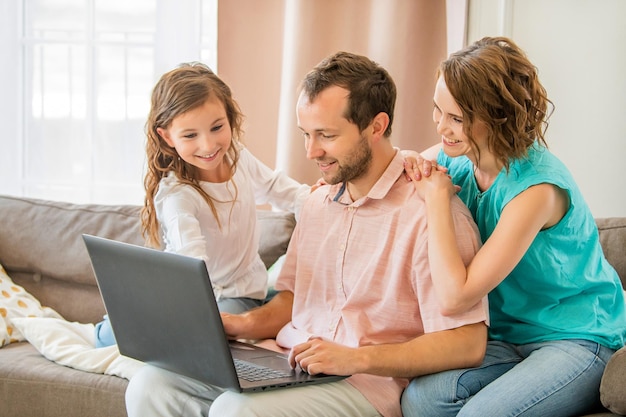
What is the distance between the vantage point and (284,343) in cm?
211

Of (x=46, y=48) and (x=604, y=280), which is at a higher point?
(x=46, y=48)

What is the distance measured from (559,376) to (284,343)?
0.66 metres

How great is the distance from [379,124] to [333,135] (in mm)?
123

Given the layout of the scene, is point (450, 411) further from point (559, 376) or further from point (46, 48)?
point (46, 48)

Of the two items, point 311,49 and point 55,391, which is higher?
point 311,49

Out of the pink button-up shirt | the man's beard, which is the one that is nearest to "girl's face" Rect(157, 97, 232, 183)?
the pink button-up shirt

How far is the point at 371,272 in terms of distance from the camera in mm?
1964

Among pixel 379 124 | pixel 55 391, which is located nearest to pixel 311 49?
pixel 379 124

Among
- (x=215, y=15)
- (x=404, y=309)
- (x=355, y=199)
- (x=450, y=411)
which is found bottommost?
(x=450, y=411)

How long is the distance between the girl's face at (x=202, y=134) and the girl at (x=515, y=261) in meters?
0.59

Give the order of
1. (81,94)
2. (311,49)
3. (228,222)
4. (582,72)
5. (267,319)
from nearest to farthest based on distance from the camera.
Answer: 1. (267,319)
2. (228,222)
3. (582,72)
4. (311,49)
5. (81,94)

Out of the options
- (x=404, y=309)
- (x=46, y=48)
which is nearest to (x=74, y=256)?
(x=46, y=48)

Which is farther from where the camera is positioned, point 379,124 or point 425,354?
point 379,124

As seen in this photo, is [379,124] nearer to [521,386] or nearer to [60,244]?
[521,386]
